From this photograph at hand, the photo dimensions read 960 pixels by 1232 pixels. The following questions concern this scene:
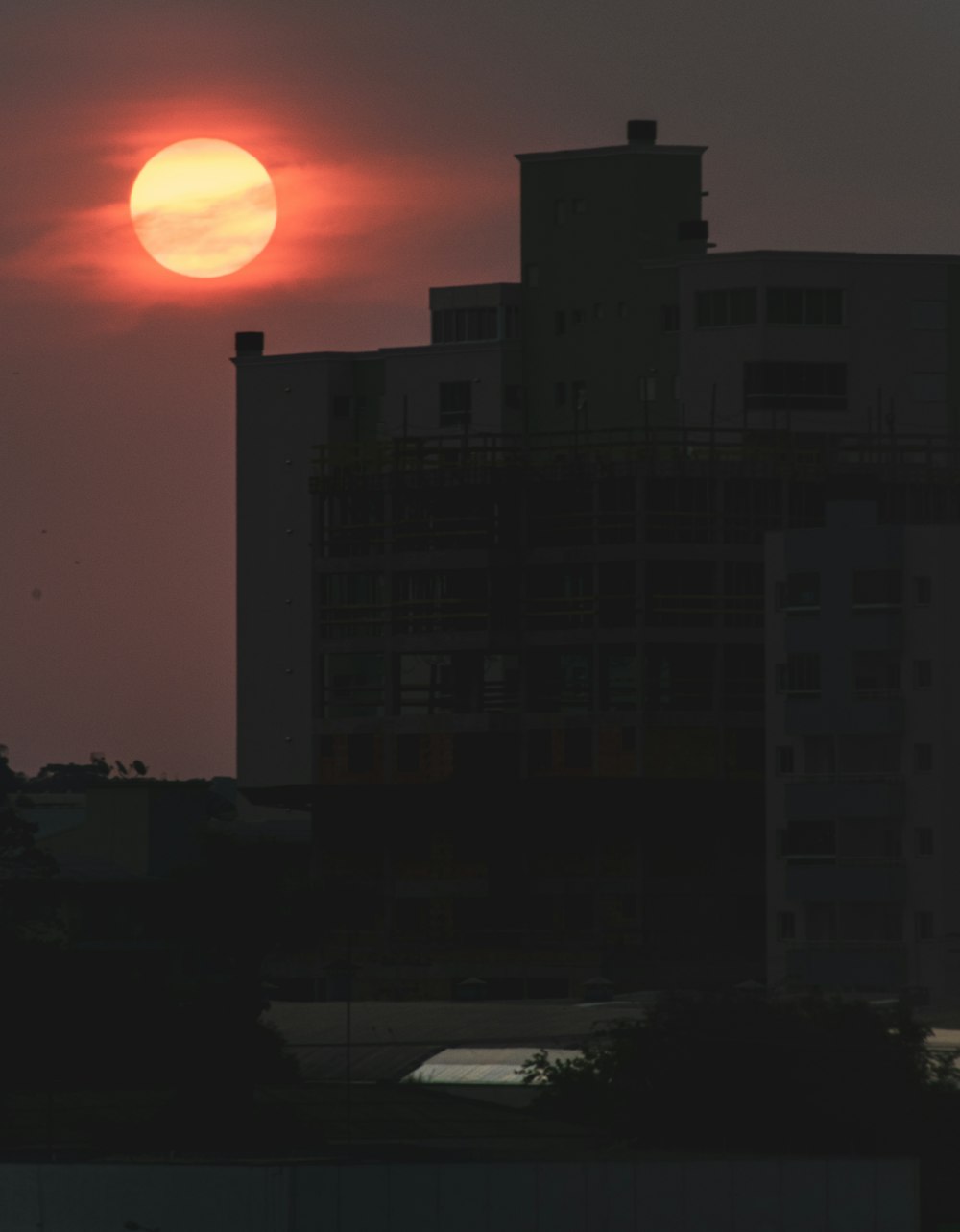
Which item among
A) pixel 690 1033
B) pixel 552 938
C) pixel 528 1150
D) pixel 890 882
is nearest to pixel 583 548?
pixel 552 938

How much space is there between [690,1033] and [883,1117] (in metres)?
6.74

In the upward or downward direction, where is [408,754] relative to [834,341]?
downward

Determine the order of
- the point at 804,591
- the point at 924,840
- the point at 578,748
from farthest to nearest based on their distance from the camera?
1. the point at 578,748
2. the point at 804,591
3. the point at 924,840

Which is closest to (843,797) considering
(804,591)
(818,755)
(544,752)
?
(818,755)

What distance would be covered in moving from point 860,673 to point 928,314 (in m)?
39.8

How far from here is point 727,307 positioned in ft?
632

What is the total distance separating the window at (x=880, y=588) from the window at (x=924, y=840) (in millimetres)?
11527

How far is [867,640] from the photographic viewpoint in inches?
6398

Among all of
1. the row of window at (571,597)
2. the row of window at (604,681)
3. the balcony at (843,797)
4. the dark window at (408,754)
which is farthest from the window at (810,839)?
the dark window at (408,754)

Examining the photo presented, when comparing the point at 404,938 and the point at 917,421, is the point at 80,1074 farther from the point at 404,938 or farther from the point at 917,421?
the point at 917,421

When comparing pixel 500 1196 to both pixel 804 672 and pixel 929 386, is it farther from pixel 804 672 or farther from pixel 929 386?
Result: pixel 929 386

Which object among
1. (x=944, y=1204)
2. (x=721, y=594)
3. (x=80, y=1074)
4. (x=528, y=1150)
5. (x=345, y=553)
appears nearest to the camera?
(x=528, y=1150)

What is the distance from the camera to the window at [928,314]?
196000mm

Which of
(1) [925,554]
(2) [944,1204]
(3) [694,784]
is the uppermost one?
(1) [925,554]
